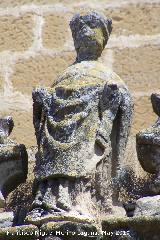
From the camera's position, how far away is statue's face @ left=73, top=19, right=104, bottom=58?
3.84 metres

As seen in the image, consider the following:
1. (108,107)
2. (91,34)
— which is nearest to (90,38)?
(91,34)

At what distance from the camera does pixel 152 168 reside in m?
3.63

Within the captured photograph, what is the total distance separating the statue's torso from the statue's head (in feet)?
0.32

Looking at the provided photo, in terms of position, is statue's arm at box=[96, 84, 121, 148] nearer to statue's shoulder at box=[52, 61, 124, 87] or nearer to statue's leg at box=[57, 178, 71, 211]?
statue's shoulder at box=[52, 61, 124, 87]

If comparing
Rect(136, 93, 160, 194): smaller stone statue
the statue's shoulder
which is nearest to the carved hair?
the statue's shoulder

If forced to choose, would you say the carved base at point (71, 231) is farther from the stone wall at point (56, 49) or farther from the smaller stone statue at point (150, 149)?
the stone wall at point (56, 49)

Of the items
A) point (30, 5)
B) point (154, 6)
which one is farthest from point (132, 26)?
point (30, 5)

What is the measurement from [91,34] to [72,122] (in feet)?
1.29

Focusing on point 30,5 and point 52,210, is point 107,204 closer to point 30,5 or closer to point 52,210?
point 52,210

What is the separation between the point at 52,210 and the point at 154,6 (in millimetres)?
1601

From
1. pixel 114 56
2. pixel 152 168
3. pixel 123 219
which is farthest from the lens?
pixel 114 56

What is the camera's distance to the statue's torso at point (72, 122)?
3.49 metres

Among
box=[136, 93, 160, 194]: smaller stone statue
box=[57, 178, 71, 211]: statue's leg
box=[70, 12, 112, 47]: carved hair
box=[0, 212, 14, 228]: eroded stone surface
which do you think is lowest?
box=[0, 212, 14, 228]: eroded stone surface

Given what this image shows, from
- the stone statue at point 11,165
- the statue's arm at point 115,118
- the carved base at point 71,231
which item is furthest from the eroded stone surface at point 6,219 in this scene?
the statue's arm at point 115,118
